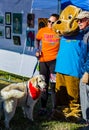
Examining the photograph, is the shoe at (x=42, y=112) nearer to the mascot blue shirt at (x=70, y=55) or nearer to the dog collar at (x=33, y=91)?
the dog collar at (x=33, y=91)

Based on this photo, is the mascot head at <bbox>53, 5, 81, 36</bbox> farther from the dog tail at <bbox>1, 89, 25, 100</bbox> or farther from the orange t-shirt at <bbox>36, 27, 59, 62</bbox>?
the dog tail at <bbox>1, 89, 25, 100</bbox>

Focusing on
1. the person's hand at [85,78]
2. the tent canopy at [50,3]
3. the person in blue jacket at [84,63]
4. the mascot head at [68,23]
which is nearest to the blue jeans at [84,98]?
the person in blue jacket at [84,63]

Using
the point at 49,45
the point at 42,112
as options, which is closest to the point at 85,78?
the point at 49,45

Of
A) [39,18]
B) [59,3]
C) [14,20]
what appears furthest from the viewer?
[14,20]

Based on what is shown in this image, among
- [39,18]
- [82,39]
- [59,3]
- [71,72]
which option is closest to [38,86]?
[71,72]

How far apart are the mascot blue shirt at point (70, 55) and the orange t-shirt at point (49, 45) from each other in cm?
34

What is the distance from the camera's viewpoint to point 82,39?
650 centimetres

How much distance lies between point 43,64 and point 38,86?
2.28 ft

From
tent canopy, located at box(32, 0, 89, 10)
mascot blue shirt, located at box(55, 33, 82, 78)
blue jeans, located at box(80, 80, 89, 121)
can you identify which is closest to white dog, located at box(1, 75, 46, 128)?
mascot blue shirt, located at box(55, 33, 82, 78)

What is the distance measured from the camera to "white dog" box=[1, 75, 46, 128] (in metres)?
6.27

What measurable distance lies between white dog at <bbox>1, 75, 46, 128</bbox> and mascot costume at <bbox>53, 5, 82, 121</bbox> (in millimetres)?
412

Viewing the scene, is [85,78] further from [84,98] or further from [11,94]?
[11,94]

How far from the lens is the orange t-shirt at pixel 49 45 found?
7.08 m

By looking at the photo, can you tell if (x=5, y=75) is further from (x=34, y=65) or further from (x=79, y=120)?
(x=79, y=120)
